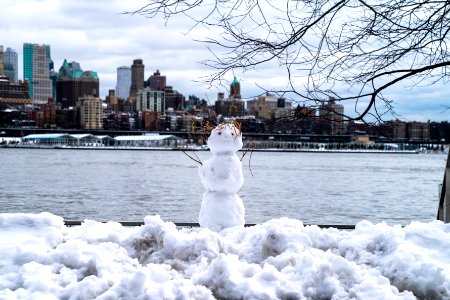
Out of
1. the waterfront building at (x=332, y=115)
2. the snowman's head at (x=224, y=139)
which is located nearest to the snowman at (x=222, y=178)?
the snowman's head at (x=224, y=139)

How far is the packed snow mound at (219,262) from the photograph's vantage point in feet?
13.1

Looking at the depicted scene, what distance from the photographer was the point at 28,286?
13.2 ft

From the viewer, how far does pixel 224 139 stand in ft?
25.2

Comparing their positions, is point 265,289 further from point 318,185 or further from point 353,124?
point 318,185

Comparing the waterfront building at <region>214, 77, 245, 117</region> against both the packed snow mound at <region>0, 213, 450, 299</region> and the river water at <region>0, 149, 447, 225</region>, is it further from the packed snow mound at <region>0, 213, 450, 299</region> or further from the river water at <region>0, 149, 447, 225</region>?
the river water at <region>0, 149, 447, 225</region>

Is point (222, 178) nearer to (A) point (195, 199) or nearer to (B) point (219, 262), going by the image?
(B) point (219, 262)

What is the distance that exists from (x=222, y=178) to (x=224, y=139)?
0.46m

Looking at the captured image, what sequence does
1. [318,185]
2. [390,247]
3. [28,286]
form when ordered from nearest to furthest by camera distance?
[28,286] → [390,247] → [318,185]

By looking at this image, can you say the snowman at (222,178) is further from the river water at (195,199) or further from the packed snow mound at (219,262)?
the river water at (195,199)

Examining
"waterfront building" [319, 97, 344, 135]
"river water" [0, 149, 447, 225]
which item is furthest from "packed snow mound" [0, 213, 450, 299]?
"river water" [0, 149, 447, 225]

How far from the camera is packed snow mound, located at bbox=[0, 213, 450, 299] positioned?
158 inches

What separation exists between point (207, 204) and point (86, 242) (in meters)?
3.02

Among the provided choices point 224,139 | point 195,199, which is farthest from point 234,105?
point 195,199

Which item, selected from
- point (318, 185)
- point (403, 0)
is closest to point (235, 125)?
point (403, 0)
